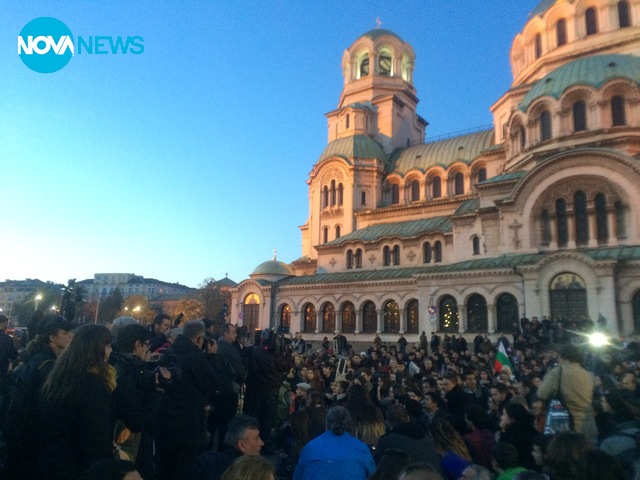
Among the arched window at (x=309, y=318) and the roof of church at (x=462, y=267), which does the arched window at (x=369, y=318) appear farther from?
the arched window at (x=309, y=318)

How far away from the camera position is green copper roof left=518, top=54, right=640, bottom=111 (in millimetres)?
30875

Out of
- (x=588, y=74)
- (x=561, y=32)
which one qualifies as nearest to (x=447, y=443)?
(x=588, y=74)

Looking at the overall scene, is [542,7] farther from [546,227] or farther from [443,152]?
[546,227]

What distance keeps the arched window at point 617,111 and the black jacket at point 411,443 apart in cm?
3285

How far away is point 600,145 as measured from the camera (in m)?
29.8

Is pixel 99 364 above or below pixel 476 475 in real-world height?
above

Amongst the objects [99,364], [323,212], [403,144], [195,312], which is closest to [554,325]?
[99,364]

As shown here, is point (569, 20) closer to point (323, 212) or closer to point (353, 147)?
point (353, 147)

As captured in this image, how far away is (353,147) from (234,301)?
18949 mm

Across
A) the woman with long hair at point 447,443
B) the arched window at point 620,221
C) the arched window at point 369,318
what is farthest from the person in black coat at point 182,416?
the arched window at point 369,318

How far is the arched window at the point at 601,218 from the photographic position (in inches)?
1084

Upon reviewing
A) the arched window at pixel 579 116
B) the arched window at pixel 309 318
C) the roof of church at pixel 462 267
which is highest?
the arched window at pixel 579 116

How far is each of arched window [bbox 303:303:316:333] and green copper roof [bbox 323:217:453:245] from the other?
6.39 m

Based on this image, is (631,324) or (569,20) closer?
(631,324)
